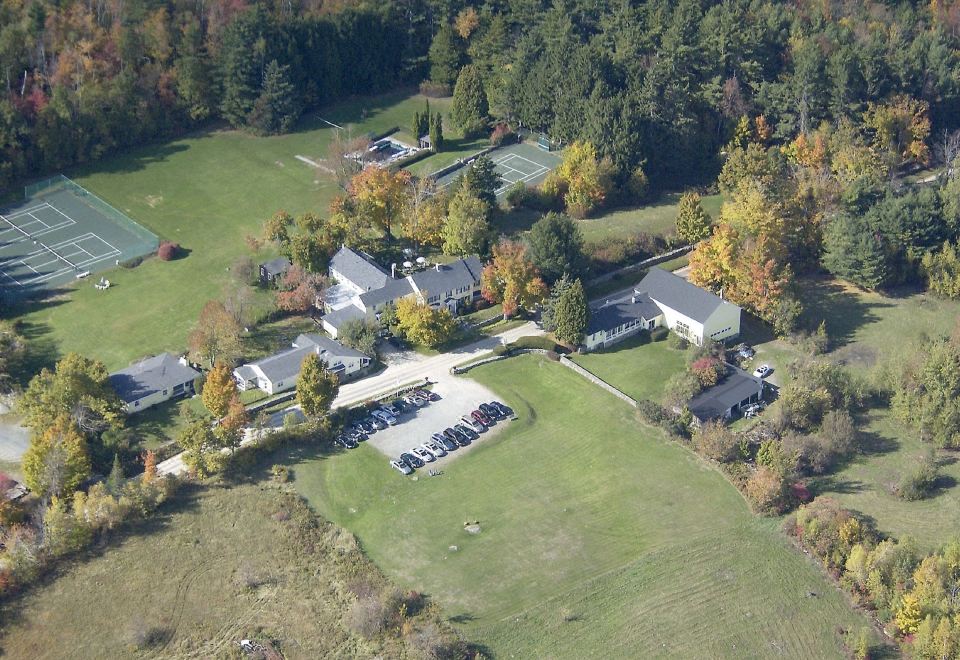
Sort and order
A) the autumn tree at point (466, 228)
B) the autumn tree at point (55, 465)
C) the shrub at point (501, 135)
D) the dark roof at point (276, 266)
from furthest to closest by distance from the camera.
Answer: the shrub at point (501, 135) → the autumn tree at point (466, 228) → the dark roof at point (276, 266) → the autumn tree at point (55, 465)

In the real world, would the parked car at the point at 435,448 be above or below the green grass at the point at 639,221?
below

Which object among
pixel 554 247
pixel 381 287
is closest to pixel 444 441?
pixel 381 287

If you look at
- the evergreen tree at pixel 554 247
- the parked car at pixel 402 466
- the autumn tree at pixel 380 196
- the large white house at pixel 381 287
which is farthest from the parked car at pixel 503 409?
the autumn tree at pixel 380 196

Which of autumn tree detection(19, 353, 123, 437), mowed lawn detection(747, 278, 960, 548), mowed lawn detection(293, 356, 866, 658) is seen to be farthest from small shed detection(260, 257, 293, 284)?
mowed lawn detection(747, 278, 960, 548)

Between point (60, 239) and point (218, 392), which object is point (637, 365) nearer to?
point (218, 392)

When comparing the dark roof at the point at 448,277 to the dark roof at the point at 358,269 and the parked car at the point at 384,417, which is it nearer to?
the dark roof at the point at 358,269

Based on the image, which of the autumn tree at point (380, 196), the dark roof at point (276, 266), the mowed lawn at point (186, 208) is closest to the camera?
the mowed lawn at point (186, 208)

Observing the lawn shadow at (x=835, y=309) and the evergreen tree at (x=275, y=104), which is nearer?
the lawn shadow at (x=835, y=309)

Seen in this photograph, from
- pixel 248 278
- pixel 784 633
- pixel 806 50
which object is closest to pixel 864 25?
pixel 806 50
